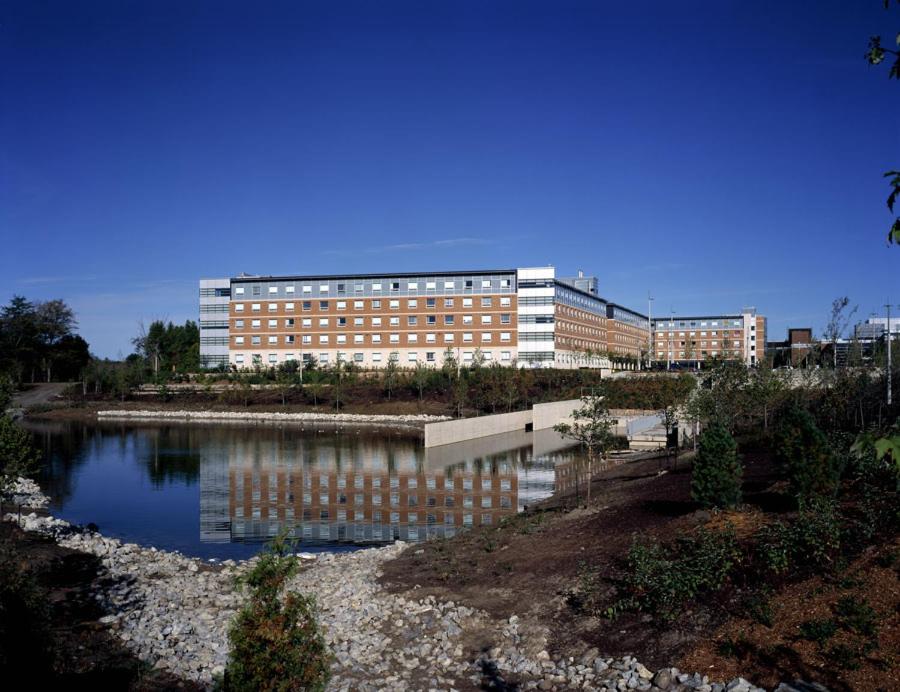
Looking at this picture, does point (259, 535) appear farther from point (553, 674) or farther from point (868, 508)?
point (868, 508)

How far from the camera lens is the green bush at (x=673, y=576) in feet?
36.6

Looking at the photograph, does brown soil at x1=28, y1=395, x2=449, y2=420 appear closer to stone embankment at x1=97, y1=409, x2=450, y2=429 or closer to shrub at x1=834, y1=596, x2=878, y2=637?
stone embankment at x1=97, y1=409, x2=450, y2=429

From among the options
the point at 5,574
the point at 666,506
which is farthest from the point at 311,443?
the point at 5,574

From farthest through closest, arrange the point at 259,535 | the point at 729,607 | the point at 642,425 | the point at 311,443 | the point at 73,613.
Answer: the point at 311,443, the point at 642,425, the point at 259,535, the point at 73,613, the point at 729,607

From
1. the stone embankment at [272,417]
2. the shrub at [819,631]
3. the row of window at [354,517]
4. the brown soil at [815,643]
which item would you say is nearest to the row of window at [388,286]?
the stone embankment at [272,417]

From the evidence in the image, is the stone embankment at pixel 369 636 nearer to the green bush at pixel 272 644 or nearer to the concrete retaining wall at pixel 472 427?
the green bush at pixel 272 644

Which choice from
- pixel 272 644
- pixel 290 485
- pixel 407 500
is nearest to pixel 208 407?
pixel 290 485

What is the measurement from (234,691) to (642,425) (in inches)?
1616

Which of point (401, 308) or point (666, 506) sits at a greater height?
point (401, 308)

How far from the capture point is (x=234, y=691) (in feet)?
22.7

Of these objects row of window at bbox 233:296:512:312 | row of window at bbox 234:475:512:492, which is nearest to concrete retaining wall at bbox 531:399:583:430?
row of window at bbox 233:296:512:312

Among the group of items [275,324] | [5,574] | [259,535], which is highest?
[275,324]

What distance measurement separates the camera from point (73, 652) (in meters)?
11.2

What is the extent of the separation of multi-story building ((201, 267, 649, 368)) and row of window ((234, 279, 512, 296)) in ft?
0.38
